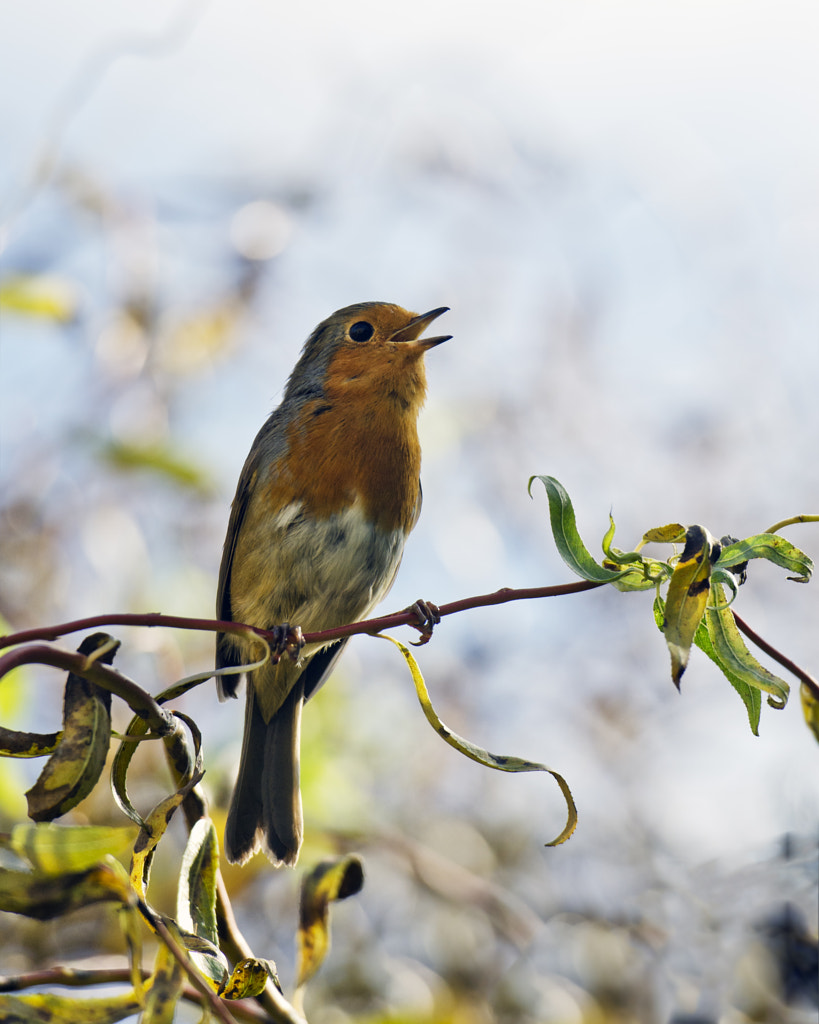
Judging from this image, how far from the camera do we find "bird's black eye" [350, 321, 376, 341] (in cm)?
377

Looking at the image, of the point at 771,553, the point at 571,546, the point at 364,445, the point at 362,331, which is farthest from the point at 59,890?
the point at 362,331

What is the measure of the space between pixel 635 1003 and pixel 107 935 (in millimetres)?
1689

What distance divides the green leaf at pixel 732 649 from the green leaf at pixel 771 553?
5cm

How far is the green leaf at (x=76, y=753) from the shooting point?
50.8 inches

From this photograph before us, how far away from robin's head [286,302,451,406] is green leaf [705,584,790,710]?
1917 millimetres

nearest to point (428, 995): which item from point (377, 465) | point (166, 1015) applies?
point (377, 465)

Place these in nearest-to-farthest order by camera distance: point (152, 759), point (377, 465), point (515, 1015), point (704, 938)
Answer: point (704, 938) < point (515, 1015) < point (377, 465) < point (152, 759)

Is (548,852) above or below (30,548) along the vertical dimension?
below

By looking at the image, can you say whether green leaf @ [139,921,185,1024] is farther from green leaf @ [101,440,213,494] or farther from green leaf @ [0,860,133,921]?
green leaf @ [101,440,213,494]

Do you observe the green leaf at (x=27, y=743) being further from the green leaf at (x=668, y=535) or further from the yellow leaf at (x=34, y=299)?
the yellow leaf at (x=34, y=299)

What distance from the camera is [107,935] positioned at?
333cm

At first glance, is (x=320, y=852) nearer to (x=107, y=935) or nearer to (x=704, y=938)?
(x=107, y=935)

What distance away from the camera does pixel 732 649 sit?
1455mm

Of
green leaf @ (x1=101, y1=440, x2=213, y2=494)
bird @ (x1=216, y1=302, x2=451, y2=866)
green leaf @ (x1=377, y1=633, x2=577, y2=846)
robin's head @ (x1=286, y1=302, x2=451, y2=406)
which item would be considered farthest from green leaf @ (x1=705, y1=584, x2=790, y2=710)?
green leaf @ (x1=101, y1=440, x2=213, y2=494)
